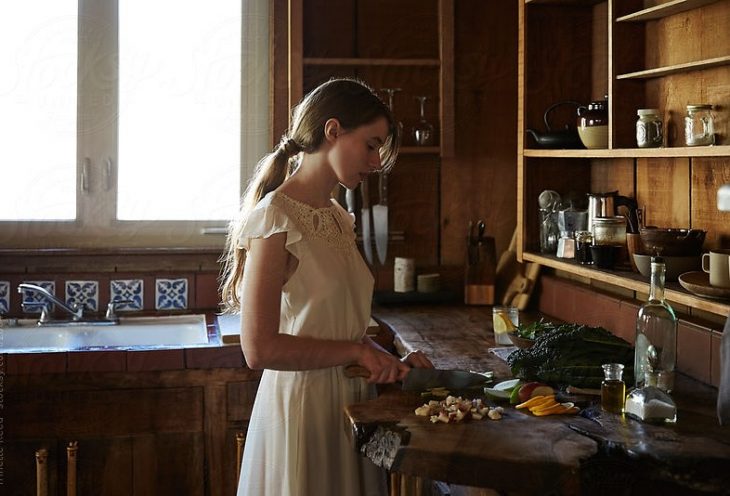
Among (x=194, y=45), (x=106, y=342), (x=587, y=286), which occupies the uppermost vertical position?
(x=194, y=45)

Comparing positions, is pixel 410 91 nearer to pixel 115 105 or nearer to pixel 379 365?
pixel 115 105

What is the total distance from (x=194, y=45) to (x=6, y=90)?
797mm

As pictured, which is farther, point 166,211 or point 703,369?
point 166,211

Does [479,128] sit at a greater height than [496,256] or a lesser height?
greater

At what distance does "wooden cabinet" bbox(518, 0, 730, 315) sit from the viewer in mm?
2725

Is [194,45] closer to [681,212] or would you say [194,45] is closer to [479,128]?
[479,128]

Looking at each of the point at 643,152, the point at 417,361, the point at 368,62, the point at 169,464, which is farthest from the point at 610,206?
the point at 169,464

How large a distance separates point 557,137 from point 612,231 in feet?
1.72

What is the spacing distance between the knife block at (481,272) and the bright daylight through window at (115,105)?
1137 mm

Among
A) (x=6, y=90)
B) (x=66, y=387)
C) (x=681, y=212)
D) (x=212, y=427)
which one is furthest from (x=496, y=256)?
(x=6, y=90)

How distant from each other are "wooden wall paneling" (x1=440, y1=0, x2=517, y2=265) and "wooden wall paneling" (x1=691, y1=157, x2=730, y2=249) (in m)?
1.36

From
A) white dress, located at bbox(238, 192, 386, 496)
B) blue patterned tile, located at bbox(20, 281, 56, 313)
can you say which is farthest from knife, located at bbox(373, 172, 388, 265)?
white dress, located at bbox(238, 192, 386, 496)

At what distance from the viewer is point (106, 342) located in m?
3.69

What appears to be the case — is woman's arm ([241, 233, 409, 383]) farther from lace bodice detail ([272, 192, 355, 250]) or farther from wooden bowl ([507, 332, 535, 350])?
wooden bowl ([507, 332, 535, 350])
